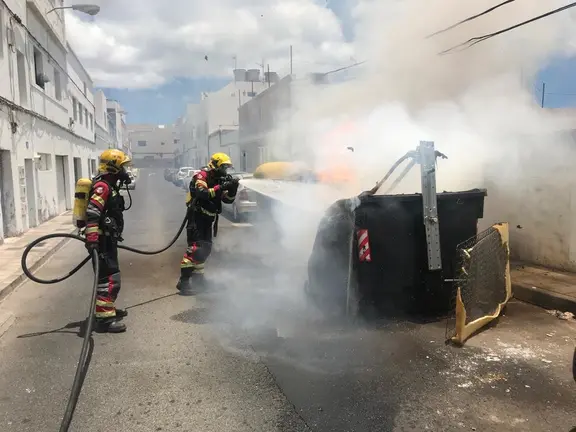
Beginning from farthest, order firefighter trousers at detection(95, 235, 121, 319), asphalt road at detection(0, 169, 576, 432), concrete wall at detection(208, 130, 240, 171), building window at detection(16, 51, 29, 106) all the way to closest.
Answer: concrete wall at detection(208, 130, 240, 171) < building window at detection(16, 51, 29, 106) < firefighter trousers at detection(95, 235, 121, 319) < asphalt road at detection(0, 169, 576, 432)

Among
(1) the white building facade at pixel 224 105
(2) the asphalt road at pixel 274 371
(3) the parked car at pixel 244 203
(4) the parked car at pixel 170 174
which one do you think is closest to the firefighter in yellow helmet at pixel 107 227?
(2) the asphalt road at pixel 274 371

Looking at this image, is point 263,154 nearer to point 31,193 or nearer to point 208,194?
point 31,193

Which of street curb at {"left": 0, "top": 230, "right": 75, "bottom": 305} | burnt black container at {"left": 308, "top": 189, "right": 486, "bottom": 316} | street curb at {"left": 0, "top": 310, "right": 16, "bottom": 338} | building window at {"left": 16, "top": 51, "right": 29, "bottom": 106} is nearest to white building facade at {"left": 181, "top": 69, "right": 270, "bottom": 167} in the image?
building window at {"left": 16, "top": 51, "right": 29, "bottom": 106}

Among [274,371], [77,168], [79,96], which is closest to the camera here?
[274,371]

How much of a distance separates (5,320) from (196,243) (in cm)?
207

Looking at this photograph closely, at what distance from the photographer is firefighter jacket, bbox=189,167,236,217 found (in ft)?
17.5

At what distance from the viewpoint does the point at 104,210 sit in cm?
424

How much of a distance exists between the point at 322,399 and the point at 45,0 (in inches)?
557

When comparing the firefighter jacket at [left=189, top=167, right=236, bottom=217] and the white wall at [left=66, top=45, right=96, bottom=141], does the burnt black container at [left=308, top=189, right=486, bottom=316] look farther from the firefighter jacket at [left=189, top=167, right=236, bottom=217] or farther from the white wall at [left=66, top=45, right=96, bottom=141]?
the white wall at [left=66, top=45, right=96, bottom=141]

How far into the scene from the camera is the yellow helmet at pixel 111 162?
4289mm

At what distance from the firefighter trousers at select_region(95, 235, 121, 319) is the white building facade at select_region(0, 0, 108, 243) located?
5.43 meters

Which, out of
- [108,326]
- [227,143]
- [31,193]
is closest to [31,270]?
[108,326]

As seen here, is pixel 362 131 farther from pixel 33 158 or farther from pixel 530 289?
pixel 33 158

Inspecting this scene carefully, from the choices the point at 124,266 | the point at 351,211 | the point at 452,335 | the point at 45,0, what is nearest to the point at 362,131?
the point at 351,211
